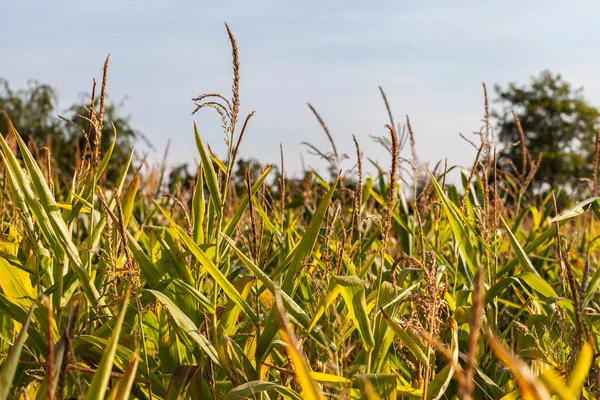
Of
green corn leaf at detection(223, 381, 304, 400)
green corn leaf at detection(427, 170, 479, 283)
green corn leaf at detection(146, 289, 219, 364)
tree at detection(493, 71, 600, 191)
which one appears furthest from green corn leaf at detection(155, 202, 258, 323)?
tree at detection(493, 71, 600, 191)

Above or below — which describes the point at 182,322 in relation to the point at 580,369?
below

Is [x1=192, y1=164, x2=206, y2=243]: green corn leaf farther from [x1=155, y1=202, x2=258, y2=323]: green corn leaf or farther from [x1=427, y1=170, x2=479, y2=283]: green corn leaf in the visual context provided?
[x1=427, y1=170, x2=479, y2=283]: green corn leaf

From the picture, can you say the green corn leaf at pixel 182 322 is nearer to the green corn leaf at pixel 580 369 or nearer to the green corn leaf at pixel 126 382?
the green corn leaf at pixel 126 382

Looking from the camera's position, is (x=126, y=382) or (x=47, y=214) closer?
(x=126, y=382)

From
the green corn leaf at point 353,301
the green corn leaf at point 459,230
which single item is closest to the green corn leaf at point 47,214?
the green corn leaf at point 353,301

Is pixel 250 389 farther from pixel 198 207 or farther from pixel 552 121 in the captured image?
pixel 552 121

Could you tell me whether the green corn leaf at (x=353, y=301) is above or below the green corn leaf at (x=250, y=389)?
above

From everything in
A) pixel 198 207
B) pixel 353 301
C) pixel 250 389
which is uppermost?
pixel 198 207

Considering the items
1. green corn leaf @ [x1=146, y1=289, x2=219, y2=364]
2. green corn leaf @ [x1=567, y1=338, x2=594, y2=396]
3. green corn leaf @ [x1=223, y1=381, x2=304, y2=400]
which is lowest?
green corn leaf @ [x1=223, y1=381, x2=304, y2=400]

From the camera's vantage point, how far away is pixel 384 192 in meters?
3.49

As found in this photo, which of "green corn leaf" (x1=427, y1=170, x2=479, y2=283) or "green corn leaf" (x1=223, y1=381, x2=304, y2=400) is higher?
"green corn leaf" (x1=427, y1=170, x2=479, y2=283)

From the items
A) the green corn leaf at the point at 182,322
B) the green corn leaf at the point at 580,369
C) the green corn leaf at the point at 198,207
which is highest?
the green corn leaf at the point at 198,207

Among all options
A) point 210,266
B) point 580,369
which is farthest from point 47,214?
point 580,369

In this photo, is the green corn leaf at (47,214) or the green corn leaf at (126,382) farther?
the green corn leaf at (47,214)
